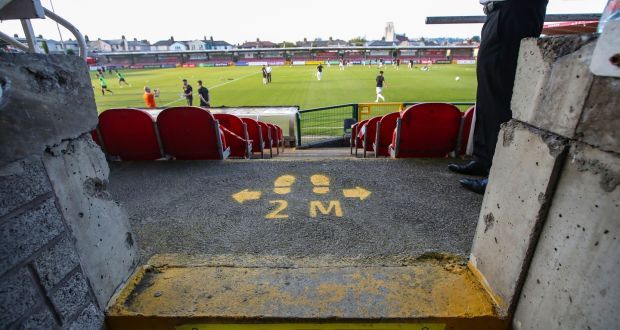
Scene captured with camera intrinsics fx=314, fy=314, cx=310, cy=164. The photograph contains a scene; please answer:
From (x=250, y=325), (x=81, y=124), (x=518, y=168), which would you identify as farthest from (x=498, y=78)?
(x=81, y=124)

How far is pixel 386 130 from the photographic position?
20.2ft

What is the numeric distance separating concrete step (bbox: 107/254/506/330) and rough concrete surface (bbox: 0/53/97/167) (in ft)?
3.33

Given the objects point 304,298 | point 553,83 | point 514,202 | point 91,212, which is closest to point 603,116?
point 553,83

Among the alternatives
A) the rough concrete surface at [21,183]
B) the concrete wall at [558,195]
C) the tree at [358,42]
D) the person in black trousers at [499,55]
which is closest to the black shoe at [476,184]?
the person in black trousers at [499,55]

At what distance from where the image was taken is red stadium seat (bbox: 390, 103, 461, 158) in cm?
490

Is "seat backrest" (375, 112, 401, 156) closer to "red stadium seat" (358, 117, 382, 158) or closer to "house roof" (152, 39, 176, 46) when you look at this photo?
"red stadium seat" (358, 117, 382, 158)

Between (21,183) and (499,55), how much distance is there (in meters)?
3.36

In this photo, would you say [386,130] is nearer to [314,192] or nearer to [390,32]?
[314,192]

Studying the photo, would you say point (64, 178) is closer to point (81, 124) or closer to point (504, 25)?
point (81, 124)

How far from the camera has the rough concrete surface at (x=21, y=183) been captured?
1144 millimetres

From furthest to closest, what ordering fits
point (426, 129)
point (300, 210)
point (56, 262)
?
1. point (426, 129)
2. point (300, 210)
3. point (56, 262)

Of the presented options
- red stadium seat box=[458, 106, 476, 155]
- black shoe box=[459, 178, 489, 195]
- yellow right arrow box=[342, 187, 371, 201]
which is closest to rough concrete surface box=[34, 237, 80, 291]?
yellow right arrow box=[342, 187, 371, 201]

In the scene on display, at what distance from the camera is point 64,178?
1451 millimetres

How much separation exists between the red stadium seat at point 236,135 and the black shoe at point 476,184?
158 inches
